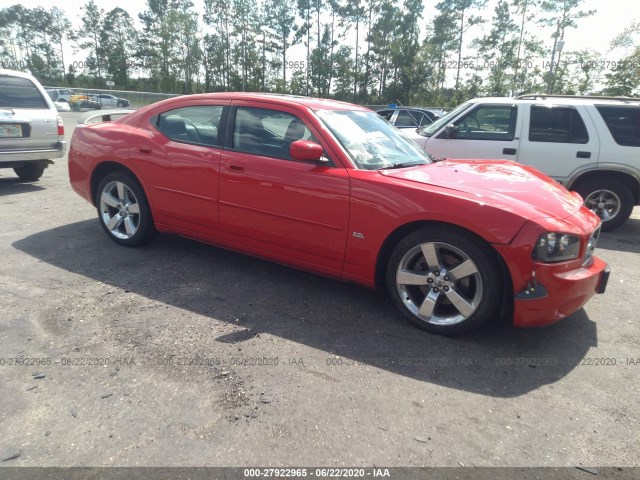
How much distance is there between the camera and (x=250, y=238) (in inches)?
151

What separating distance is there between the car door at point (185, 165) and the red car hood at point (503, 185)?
5.31 feet

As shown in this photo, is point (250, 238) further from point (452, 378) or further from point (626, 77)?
point (626, 77)

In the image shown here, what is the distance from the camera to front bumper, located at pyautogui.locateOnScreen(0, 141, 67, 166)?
6.68 metres

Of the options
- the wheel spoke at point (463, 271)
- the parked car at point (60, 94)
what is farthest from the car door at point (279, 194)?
the parked car at point (60, 94)

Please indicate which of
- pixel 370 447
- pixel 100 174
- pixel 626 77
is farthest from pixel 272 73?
pixel 370 447

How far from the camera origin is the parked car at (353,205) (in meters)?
2.88

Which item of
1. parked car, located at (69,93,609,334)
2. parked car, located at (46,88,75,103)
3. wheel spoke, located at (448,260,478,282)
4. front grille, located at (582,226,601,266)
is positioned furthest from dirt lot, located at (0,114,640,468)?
parked car, located at (46,88,75,103)

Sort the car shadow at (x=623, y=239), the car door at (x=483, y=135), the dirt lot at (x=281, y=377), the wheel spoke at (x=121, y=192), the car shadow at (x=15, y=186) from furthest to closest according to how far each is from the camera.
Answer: the car shadow at (x=15, y=186) → the car door at (x=483, y=135) → the car shadow at (x=623, y=239) → the wheel spoke at (x=121, y=192) → the dirt lot at (x=281, y=377)

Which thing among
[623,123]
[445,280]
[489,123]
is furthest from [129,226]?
[623,123]

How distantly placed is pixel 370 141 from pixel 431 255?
4.08 feet

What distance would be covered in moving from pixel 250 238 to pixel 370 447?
220 centimetres

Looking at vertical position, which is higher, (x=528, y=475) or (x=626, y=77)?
(x=626, y=77)

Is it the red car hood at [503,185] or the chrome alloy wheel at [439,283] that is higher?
the red car hood at [503,185]

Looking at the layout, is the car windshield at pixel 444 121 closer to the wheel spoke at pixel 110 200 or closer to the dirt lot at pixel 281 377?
the dirt lot at pixel 281 377
